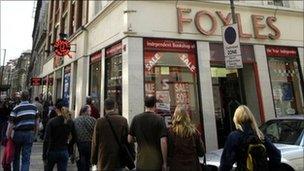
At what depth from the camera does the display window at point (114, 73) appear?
39.7 feet

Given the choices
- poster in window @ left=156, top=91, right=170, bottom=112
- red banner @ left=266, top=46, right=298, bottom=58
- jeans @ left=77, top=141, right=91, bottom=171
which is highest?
red banner @ left=266, top=46, right=298, bottom=58

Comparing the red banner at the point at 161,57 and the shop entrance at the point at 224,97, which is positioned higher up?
the red banner at the point at 161,57

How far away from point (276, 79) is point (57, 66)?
12.5m

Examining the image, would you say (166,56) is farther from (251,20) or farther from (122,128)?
(122,128)

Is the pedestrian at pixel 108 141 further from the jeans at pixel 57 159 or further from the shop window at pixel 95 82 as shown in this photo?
the shop window at pixel 95 82

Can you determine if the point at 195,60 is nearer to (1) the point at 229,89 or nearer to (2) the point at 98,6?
(1) the point at 229,89

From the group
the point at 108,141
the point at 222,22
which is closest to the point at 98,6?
the point at 222,22

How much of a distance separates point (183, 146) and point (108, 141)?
1170 millimetres

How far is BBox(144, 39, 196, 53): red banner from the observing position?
11742mm

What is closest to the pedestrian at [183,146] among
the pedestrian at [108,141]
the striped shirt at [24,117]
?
the pedestrian at [108,141]

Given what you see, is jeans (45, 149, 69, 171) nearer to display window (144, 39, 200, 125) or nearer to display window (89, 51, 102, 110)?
display window (144, 39, 200, 125)

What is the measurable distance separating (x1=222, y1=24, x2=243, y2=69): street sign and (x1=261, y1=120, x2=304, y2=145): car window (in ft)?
5.05

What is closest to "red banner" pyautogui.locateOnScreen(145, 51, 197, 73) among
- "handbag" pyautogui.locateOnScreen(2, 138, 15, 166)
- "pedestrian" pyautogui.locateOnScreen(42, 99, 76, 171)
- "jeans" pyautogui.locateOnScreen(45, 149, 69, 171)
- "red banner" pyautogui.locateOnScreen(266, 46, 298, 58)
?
"red banner" pyautogui.locateOnScreen(266, 46, 298, 58)

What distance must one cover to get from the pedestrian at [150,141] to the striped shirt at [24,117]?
341 cm
